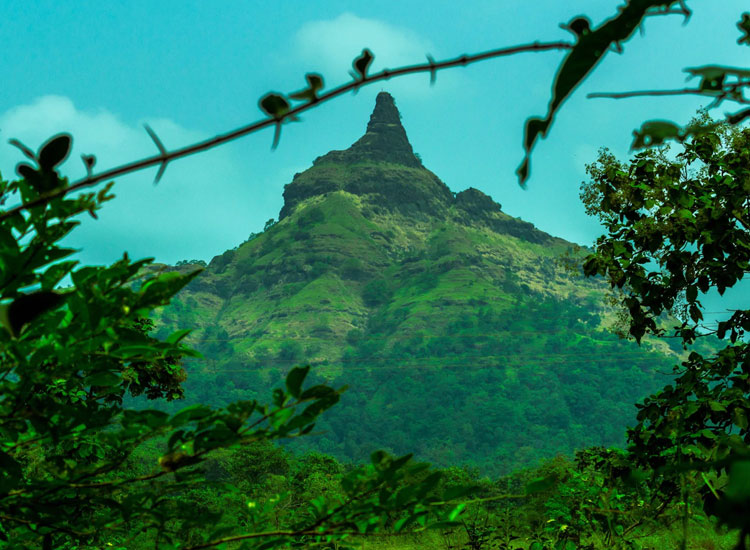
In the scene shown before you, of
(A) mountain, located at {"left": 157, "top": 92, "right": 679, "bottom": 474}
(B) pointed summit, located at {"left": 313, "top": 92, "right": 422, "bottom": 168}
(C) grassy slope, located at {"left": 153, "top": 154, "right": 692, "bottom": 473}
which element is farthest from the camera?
(B) pointed summit, located at {"left": 313, "top": 92, "right": 422, "bottom": 168}

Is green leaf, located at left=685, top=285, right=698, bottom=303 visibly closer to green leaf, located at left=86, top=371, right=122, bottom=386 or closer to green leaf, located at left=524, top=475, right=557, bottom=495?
green leaf, located at left=524, top=475, right=557, bottom=495

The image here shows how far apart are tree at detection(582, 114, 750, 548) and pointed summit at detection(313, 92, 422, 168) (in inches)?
4736

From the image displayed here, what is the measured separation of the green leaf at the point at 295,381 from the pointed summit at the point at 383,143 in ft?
405

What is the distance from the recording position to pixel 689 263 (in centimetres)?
357

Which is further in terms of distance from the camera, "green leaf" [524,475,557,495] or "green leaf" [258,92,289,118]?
"green leaf" [524,475,557,495]

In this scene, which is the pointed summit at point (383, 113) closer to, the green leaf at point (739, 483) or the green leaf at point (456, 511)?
the green leaf at point (456, 511)

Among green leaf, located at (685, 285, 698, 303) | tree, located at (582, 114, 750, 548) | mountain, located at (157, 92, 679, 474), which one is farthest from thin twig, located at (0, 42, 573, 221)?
mountain, located at (157, 92, 679, 474)

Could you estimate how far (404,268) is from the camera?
10469 cm

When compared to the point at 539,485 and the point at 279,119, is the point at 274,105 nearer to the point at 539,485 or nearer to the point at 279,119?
the point at 279,119

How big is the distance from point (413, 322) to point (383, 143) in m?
47.6

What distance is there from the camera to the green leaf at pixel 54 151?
0.70 m

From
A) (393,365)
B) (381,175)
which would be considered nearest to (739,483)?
(393,365)

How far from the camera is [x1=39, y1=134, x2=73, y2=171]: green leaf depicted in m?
0.70

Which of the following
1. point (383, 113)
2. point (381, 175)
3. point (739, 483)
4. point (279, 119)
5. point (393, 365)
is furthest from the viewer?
point (383, 113)
